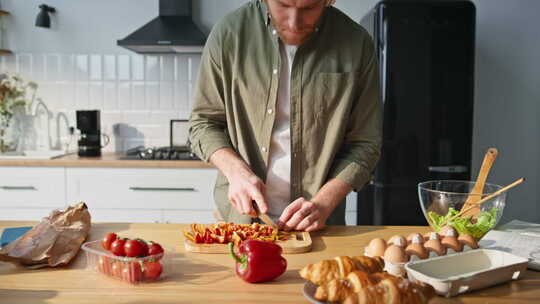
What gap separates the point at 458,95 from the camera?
2.84 m

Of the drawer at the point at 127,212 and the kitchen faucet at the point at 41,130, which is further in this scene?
the kitchen faucet at the point at 41,130

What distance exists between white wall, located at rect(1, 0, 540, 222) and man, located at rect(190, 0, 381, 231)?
1.88 metres

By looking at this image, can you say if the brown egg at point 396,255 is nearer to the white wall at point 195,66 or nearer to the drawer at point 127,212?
the drawer at point 127,212

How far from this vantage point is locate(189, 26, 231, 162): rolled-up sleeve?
1.63 m

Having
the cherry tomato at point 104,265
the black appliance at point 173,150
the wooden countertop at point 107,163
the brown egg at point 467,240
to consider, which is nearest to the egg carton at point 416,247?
the brown egg at point 467,240

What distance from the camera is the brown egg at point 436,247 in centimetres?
107

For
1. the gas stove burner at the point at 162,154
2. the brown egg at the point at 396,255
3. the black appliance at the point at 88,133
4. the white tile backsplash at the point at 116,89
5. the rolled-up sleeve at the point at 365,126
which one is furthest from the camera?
the white tile backsplash at the point at 116,89

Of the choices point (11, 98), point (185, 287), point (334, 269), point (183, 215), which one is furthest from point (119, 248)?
point (11, 98)

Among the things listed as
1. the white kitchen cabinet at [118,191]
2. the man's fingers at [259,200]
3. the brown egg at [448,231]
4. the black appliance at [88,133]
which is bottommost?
the white kitchen cabinet at [118,191]

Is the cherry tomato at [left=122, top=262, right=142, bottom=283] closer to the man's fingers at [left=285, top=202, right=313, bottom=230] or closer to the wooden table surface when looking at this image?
the wooden table surface

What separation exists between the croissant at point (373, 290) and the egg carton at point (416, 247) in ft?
0.42

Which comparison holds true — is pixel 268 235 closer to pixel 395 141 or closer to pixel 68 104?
pixel 395 141

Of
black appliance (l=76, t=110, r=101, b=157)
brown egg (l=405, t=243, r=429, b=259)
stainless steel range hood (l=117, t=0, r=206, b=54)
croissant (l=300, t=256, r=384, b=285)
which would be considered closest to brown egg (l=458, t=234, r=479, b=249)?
brown egg (l=405, t=243, r=429, b=259)

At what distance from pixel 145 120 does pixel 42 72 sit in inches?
29.0
